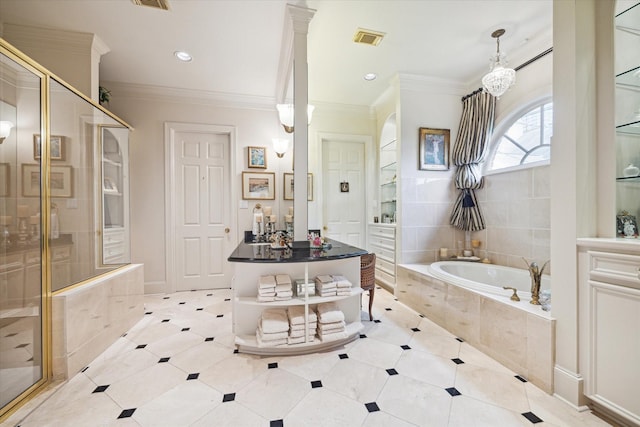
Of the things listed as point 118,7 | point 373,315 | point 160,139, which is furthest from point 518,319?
point 160,139

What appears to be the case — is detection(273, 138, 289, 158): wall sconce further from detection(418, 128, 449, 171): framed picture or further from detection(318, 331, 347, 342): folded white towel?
detection(318, 331, 347, 342): folded white towel

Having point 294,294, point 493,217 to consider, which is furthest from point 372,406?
point 493,217

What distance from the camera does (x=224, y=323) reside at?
275cm

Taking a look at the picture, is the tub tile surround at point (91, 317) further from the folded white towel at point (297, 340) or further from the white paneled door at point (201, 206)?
the folded white towel at point (297, 340)

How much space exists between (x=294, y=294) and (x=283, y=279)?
7.5 inches

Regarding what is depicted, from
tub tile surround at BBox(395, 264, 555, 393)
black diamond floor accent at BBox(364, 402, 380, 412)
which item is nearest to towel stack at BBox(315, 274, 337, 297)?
black diamond floor accent at BBox(364, 402, 380, 412)

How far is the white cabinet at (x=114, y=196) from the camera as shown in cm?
262

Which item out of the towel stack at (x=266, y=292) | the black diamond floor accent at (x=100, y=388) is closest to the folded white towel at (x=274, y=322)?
the towel stack at (x=266, y=292)

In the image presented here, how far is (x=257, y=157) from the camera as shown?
13.1 ft

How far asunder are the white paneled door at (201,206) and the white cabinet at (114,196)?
2.21 feet

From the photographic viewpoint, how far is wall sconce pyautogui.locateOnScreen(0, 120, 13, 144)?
62.9 inches

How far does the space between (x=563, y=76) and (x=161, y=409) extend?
3216 mm

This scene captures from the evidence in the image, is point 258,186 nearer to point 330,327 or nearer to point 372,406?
point 330,327

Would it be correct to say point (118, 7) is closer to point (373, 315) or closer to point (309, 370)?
point (309, 370)
